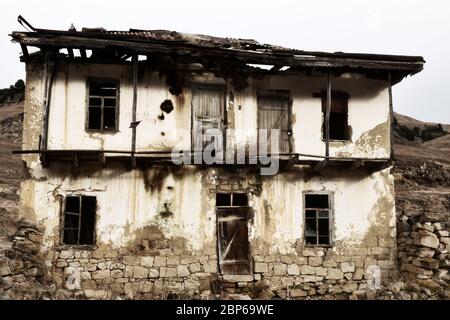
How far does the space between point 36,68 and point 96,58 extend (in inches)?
60.0

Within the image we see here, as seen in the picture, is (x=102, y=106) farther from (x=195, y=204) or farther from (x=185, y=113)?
(x=195, y=204)

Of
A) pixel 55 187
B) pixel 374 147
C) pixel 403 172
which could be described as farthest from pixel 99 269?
pixel 403 172

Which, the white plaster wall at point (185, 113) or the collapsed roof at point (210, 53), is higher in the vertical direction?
the collapsed roof at point (210, 53)

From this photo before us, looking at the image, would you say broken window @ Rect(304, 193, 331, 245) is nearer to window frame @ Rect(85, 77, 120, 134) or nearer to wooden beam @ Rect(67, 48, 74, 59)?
window frame @ Rect(85, 77, 120, 134)

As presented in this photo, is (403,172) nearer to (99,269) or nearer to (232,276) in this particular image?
(232,276)

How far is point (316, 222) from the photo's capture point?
14.0 metres

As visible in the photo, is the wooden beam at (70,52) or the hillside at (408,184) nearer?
the wooden beam at (70,52)

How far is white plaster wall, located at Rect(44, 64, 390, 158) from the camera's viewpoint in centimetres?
1313

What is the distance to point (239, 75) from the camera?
14172 mm

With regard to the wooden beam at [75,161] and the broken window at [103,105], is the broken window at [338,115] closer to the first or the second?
the broken window at [103,105]

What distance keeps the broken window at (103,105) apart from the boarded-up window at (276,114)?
3.89m

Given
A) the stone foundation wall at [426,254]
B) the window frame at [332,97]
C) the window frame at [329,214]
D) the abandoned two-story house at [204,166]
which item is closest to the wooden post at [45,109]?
the abandoned two-story house at [204,166]

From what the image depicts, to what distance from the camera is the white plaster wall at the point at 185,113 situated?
43.1 ft

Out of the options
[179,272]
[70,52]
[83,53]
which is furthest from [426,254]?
[70,52]
